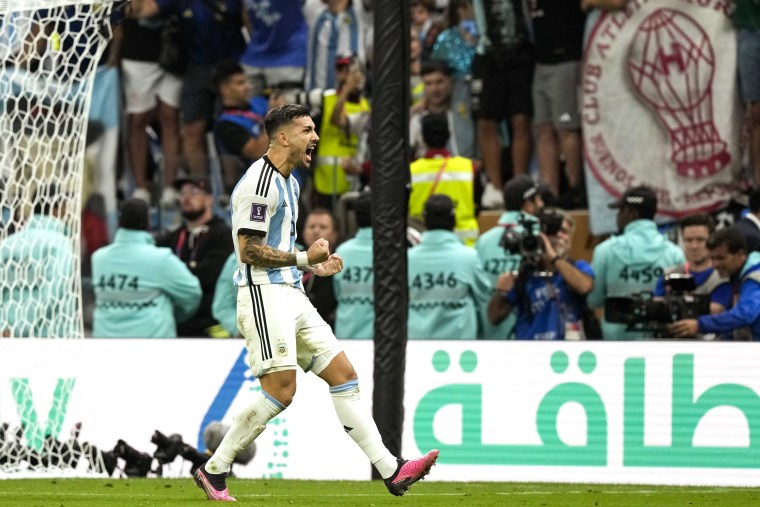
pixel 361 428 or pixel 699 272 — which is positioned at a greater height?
pixel 699 272

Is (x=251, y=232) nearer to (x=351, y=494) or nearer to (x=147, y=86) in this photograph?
(x=351, y=494)

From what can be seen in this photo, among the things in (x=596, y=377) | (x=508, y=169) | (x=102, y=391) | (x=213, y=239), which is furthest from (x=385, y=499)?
(x=508, y=169)

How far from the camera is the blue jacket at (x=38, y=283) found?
11992mm

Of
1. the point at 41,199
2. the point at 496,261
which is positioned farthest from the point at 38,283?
the point at 496,261

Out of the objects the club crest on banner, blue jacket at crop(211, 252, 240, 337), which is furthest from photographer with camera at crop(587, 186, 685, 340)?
blue jacket at crop(211, 252, 240, 337)

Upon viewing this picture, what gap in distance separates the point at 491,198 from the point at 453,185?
1015 millimetres

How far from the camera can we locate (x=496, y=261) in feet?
41.3

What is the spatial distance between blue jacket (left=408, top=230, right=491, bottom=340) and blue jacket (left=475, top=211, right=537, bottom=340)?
18 centimetres

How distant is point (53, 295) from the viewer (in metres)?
12.1

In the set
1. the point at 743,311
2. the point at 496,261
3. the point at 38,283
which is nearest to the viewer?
the point at 743,311

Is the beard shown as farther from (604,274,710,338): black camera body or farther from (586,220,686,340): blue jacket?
(604,274,710,338): black camera body

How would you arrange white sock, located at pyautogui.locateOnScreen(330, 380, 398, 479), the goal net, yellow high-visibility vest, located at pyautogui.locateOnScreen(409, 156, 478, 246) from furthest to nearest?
yellow high-visibility vest, located at pyautogui.locateOnScreen(409, 156, 478, 246) < the goal net < white sock, located at pyautogui.locateOnScreen(330, 380, 398, 479)

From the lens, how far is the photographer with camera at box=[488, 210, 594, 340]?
39.9 feet

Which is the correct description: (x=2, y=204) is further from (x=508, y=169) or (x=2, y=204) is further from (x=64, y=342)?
(x=508, y=169)
